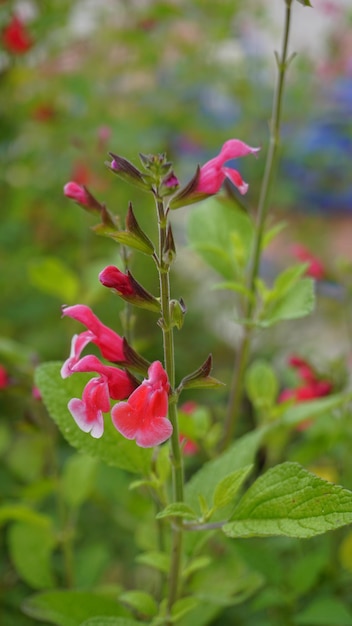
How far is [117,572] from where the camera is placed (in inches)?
45.1

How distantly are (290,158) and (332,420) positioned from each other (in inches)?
71.0

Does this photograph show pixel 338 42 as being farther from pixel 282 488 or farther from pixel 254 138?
pixel 282 488

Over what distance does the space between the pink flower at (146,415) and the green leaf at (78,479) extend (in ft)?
1.20

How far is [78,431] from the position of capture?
561mm

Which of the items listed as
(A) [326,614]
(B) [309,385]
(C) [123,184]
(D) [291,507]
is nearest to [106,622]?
(D) [291,507]

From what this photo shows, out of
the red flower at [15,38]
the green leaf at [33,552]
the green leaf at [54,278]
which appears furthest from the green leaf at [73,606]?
the red flower at [15,38]

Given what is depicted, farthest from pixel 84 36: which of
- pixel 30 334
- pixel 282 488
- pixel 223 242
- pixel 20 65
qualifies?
pixel 282 488

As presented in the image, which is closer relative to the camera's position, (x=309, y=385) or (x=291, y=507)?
(x=291, y=507)

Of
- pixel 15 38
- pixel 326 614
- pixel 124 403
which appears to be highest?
pixel 15 38

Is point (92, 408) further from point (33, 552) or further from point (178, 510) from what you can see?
point (33, 552)

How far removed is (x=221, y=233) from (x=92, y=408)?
1.26ft

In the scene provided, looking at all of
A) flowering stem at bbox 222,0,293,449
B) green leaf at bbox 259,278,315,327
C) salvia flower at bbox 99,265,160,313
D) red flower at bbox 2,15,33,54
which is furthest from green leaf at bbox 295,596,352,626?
red flower at bbox 2,15,33,54

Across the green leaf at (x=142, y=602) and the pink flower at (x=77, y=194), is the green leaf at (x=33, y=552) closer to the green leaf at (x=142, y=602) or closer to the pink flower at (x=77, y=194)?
the green leaf at (x=142, y=602)

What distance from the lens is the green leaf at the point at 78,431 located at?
1.85 ft
